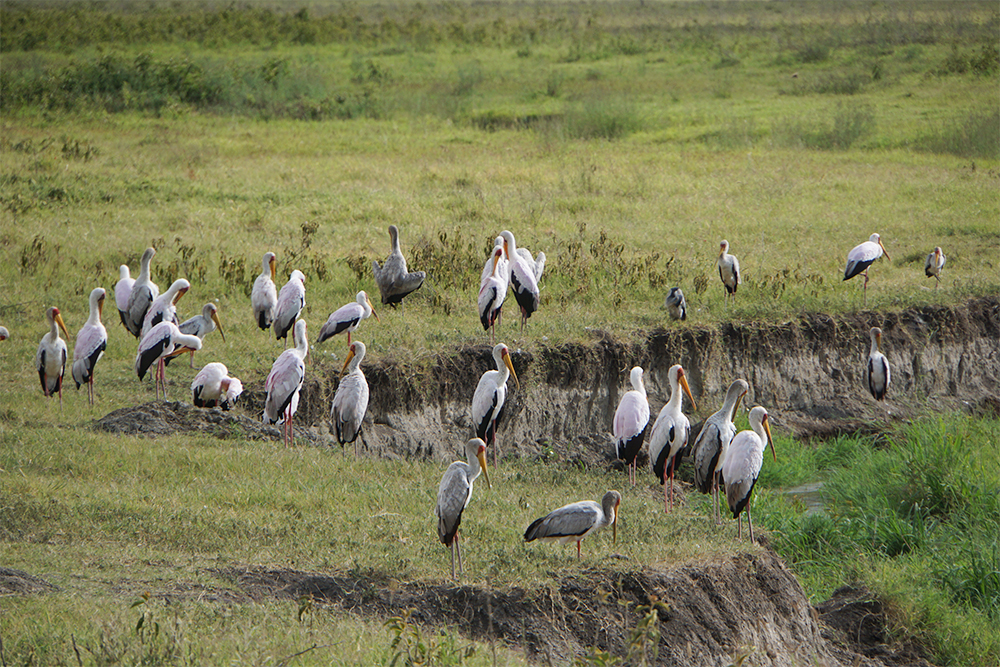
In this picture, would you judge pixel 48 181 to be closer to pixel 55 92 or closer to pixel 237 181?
pixel 237 181

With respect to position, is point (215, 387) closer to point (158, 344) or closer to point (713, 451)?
point (158, 344)

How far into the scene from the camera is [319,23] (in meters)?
34.8

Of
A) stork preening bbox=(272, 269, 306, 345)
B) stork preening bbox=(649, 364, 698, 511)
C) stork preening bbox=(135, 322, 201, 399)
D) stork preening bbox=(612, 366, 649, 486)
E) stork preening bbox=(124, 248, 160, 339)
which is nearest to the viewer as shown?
stork preening bbox=(649, 364, 698, 511)

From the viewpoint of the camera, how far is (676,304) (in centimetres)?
1056

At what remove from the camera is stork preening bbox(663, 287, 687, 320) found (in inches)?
415

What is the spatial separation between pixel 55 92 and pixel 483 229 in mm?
12807

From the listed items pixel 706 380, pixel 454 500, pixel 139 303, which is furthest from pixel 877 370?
pixel 139 303

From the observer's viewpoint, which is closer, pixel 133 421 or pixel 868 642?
pixel 868 642

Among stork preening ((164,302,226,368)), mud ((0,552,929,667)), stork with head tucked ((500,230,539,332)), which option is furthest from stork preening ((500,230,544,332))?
mud ((0,552,929,667))

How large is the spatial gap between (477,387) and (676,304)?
272 centimetres

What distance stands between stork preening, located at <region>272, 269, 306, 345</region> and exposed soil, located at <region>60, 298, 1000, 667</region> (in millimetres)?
612

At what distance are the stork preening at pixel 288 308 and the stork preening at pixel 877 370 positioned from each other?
19.7ft

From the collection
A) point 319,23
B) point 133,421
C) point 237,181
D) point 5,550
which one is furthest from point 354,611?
point 319,23

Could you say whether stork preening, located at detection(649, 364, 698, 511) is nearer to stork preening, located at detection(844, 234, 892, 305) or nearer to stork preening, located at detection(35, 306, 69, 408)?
stork preening, located at detection(844, 234, 892, 305)
